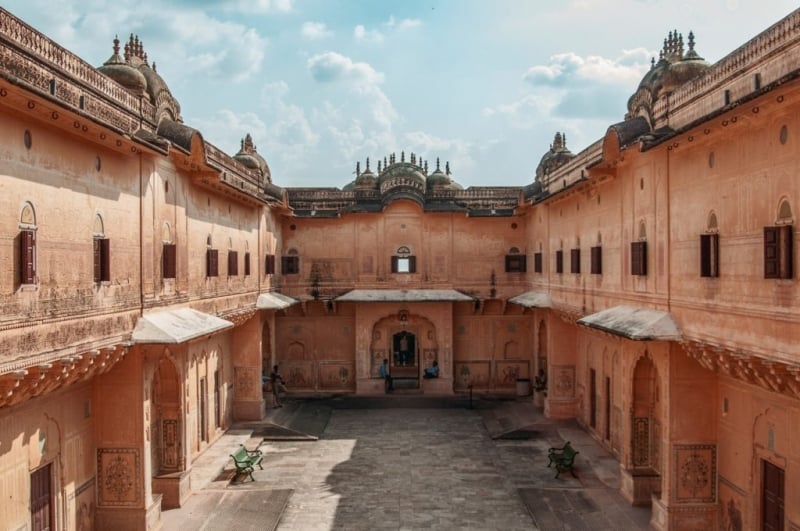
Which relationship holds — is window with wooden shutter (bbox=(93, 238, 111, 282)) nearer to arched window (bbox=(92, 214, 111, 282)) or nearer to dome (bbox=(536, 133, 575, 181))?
arched window (bbox=(92, 214, 111, 282))

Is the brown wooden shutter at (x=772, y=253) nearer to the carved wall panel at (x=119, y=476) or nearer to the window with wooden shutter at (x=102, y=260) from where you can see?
the window with wooden shutter at (x=102, y=260)

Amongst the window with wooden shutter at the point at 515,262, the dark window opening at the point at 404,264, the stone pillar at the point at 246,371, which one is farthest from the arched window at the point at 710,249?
the dark window opening at the point at 404,264

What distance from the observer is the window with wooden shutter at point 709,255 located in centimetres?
961

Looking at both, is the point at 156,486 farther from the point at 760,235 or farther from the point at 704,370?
the point at 760,235

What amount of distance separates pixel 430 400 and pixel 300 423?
5260 millimetres

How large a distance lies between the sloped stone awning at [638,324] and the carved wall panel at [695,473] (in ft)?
6.90

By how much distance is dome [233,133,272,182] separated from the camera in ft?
73.9

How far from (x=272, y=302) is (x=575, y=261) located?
904cm

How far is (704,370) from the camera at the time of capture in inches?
439

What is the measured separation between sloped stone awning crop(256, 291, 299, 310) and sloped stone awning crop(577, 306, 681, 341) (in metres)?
9.76

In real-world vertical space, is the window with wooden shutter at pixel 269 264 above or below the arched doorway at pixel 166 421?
above

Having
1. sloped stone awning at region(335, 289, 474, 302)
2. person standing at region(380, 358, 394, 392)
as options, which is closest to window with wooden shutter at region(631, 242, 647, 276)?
sloped stone awning at region(335, 289, 474, 302)

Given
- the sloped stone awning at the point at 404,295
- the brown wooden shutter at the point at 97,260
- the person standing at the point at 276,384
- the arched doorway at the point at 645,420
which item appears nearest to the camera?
the brown wooden shutter at the point at 97,260

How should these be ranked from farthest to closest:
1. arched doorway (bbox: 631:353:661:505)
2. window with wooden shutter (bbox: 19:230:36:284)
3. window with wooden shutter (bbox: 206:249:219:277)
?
window with wooden shutter (bbox: 206:249:219:277) < arched doorway (bbox: 631:353:661:505) < window with wooden shutter (bbox: 19:230:36:284)
